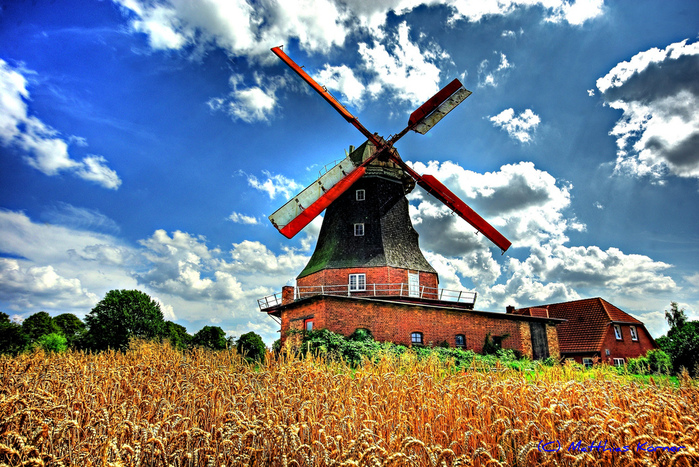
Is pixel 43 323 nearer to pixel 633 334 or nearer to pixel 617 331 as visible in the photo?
pixel 617 331

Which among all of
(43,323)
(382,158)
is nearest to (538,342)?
(382,158)

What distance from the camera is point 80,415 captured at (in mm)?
4164

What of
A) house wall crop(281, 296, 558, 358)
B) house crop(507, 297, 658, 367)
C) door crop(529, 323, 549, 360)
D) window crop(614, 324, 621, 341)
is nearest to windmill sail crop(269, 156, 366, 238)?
house wall crop(281, 296, 558, 358)

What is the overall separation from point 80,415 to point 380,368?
462 cm

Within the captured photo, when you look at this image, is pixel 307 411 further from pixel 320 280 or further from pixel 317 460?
pixel 320 280

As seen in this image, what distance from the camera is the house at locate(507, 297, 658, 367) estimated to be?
26625mm

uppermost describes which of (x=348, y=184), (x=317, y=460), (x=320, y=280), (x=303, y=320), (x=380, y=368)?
(x=348, y=184)

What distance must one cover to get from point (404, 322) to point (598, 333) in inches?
640

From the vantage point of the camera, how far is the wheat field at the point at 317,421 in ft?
9.70

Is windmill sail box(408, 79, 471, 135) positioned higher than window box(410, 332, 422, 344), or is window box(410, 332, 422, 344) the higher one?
windmill sail box(408, 79, 471, 135)

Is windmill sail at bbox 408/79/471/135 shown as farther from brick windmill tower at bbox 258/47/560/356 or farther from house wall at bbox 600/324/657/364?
house wall at bbox 600/324/657/364

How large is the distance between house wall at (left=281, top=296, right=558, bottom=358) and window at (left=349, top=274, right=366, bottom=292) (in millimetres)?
1844

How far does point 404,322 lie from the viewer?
19844 mm

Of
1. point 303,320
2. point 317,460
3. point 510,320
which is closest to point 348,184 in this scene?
point 303,320
